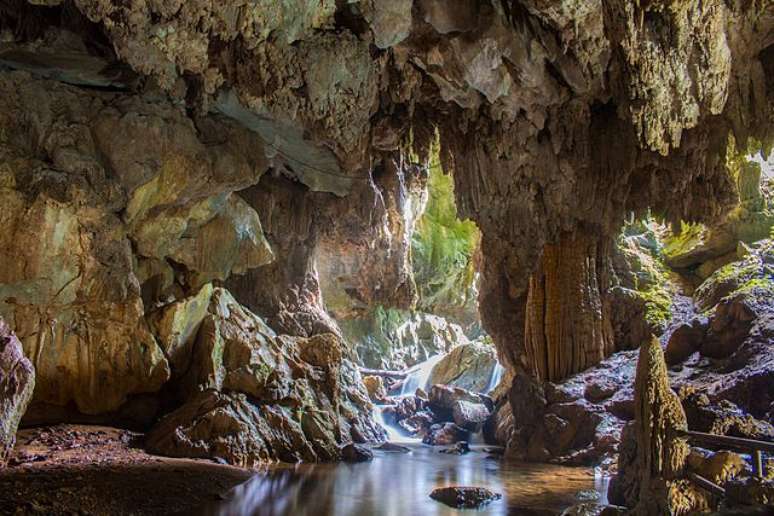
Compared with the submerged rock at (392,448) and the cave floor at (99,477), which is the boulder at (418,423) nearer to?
the submerged rock at (392,448)

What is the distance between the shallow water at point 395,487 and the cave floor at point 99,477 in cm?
52

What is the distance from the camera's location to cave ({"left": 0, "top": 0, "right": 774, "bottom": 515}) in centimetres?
871

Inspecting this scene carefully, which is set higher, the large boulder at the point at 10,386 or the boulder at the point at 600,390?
the boulder at the point at 600,390

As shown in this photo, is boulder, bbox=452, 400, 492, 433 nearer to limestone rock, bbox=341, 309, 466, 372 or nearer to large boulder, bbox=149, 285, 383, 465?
large boulder, bbox=149, 285, 383, 465

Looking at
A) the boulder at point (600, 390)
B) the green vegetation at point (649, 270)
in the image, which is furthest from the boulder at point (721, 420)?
the green vegetation at point (649, 270)

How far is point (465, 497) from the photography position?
29.5 ft

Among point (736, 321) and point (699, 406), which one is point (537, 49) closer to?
point (699, 406)

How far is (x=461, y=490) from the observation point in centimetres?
920

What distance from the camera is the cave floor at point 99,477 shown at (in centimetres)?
692

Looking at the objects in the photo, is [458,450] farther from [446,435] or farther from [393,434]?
[393,434]

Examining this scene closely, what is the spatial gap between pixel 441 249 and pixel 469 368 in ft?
25.9

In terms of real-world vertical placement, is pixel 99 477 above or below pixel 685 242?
below

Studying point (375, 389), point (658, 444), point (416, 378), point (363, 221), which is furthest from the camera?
point (416, 378)

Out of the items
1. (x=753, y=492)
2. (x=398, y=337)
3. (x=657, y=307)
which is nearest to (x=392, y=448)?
(x=657, y=307)
